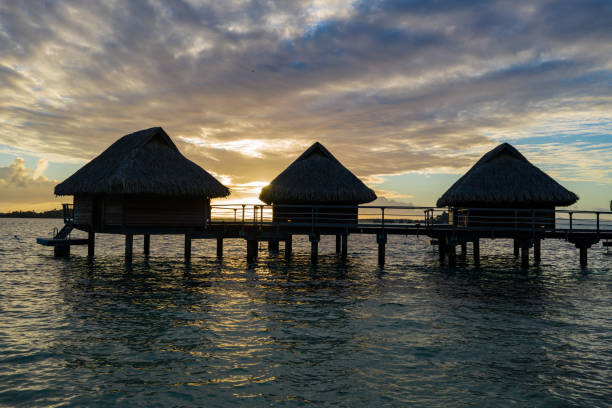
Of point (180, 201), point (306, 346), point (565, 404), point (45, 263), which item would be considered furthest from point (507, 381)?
point (45, 263)

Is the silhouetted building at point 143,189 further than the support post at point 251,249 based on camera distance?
No

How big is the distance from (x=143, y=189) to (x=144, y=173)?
1.15m

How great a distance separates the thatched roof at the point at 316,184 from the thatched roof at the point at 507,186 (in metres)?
5.04

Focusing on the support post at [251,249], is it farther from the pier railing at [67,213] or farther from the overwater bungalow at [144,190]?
the pier railing at [67,213]

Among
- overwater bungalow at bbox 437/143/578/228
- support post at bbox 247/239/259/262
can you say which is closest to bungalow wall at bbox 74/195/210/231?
support post at bbox 247/239/259/262

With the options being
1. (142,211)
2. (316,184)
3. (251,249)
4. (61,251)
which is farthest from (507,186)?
(61,251)

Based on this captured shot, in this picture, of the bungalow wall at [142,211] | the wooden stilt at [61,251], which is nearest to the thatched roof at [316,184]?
the bungalow wall at [142,211]

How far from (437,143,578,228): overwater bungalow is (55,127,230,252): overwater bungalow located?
12801 millimetres

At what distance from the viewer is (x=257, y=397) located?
6945 mm

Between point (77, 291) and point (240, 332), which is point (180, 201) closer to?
point (77, 291)

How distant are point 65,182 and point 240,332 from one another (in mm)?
20027

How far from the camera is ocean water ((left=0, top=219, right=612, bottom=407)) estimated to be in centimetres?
711

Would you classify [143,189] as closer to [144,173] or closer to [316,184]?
[144,173]

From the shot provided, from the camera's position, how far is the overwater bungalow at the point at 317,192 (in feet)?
81.5
